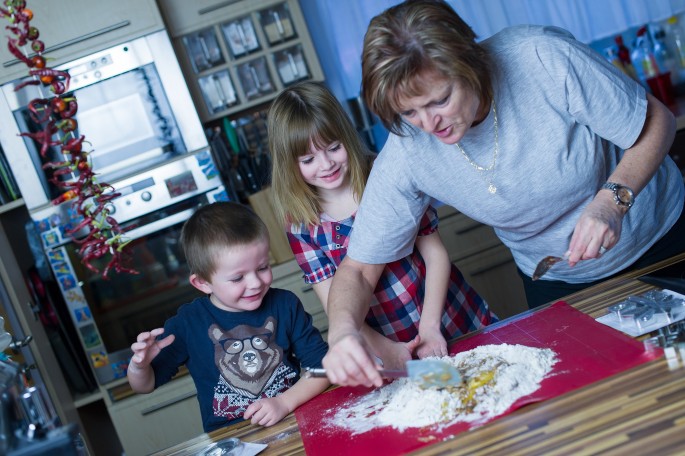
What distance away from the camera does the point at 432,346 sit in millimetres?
1335

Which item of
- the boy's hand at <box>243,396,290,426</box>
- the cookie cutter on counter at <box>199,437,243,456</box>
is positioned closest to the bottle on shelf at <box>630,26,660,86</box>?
the boy's hand at <box>243,396,290,426</box>

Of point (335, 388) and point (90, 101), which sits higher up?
point (90, 101)

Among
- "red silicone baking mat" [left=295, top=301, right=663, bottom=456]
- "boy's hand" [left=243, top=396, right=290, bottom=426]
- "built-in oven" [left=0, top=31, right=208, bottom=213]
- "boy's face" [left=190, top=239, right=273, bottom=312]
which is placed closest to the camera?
"red silicone baking mat" [left=295, top=301, right=663, bottom=456]

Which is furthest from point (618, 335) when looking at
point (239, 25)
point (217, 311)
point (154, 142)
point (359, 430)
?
point (239, 25)

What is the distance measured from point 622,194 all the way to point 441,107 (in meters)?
0.32

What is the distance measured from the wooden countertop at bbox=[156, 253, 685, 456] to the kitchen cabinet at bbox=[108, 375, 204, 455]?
204 cm

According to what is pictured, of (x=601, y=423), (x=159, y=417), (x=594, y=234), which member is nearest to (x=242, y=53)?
(x=159, y=417)

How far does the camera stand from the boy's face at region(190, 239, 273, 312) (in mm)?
1487

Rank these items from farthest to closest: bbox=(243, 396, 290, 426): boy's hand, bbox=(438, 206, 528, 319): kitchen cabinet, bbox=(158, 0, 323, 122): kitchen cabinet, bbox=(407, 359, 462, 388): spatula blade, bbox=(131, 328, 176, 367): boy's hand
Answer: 1. bbox=(158, 0, 323, 122): kitchen cabinet
2. bbox=(438, 206, 528, 319): kitchen cabinet
3. bbox=(131, 328, 176, 367): boy's hand
4. bbox=(243, 396, 290, 426): boy's hand
5. bbox=(407, 359, 462, 388): spatula blade

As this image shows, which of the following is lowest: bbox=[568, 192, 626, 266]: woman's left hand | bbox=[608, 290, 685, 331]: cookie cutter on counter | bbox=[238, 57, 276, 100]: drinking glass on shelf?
bbox=[608, 290, 685, 331]: cookie cutter on counter

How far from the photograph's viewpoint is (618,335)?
3.55 feet

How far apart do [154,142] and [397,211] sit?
5.54ft

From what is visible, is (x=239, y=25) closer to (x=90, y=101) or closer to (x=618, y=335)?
(x=90, y=101)

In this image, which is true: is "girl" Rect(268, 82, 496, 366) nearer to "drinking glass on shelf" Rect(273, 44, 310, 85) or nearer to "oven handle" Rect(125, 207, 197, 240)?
"oven handle" Rect(125, 207, 197, 240)
